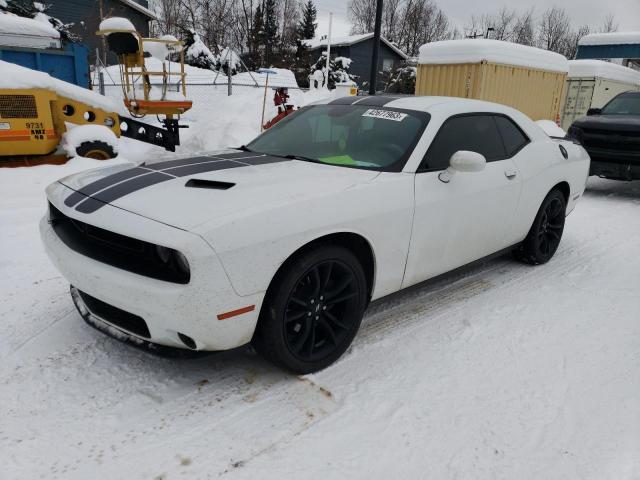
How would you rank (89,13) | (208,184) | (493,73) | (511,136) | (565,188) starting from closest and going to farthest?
(208,184) < (511,136) < (565,188) < (493,73) < (89,13)

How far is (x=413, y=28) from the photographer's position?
53.2 m

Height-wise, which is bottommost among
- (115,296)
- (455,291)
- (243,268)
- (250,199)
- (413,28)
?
(455,291)

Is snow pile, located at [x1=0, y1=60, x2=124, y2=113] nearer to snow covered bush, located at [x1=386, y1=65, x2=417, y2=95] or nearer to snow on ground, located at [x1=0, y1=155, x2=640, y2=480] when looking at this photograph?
snow on ground, located at [x1=0, y1=155, x2=640, y2=480]

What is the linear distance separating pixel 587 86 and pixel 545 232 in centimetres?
1383

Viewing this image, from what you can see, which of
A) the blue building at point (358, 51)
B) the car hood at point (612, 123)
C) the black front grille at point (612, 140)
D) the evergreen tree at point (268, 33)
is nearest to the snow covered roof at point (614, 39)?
the car hood at point (612, 123)

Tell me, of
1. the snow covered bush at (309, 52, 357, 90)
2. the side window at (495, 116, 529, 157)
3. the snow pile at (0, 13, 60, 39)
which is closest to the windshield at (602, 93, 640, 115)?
the side window at (495, 116, 529, 157)

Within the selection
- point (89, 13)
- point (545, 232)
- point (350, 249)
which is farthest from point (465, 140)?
point (89, 13)

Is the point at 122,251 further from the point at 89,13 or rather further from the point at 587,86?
the point at 89,13

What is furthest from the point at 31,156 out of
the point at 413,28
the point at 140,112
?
the point at 413,28

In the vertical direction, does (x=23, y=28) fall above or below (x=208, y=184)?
above

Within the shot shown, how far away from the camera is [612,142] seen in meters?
7.62

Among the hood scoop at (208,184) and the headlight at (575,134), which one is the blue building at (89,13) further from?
the hood scoop at (208,184)

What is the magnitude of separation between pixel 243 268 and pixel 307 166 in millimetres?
1061

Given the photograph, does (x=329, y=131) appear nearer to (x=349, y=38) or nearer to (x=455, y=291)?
(x=455, y=291)
